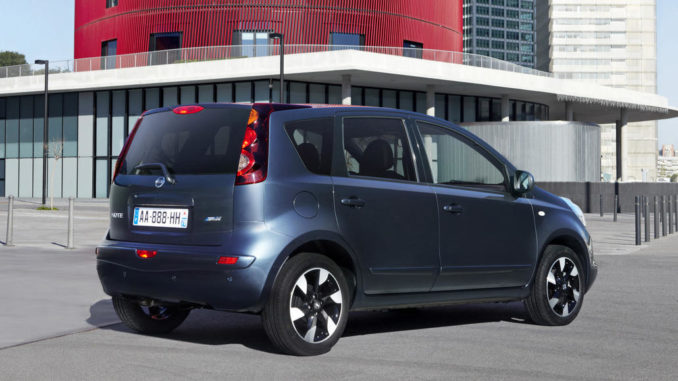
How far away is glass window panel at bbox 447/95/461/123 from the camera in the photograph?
47.9 metres

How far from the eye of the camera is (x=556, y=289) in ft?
23.3

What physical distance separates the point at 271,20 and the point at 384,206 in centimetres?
4080

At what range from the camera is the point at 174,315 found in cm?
663

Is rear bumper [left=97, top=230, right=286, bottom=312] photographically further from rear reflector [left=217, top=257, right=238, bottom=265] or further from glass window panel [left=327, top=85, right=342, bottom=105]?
glass window panel [left=327, top=85, right=342, bottom=105]

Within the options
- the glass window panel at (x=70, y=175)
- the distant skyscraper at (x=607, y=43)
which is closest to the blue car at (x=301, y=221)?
the glass window panel at (x=70, y=175)

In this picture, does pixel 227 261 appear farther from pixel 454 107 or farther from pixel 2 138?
pixel 2 138

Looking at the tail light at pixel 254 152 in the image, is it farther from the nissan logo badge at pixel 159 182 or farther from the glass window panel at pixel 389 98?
the glass window panel at pixel 389 98

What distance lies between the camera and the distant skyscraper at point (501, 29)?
168625mm

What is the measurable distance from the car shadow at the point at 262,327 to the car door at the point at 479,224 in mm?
669

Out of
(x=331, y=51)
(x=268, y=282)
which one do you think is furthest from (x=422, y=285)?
(x=331, y=51)

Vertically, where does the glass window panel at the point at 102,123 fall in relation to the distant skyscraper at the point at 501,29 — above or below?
below

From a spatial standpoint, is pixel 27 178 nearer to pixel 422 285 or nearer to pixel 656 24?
pixel 422 285

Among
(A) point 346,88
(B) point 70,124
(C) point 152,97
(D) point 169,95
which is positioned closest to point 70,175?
(B) point 70,124

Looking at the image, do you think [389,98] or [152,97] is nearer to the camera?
[152,97]
